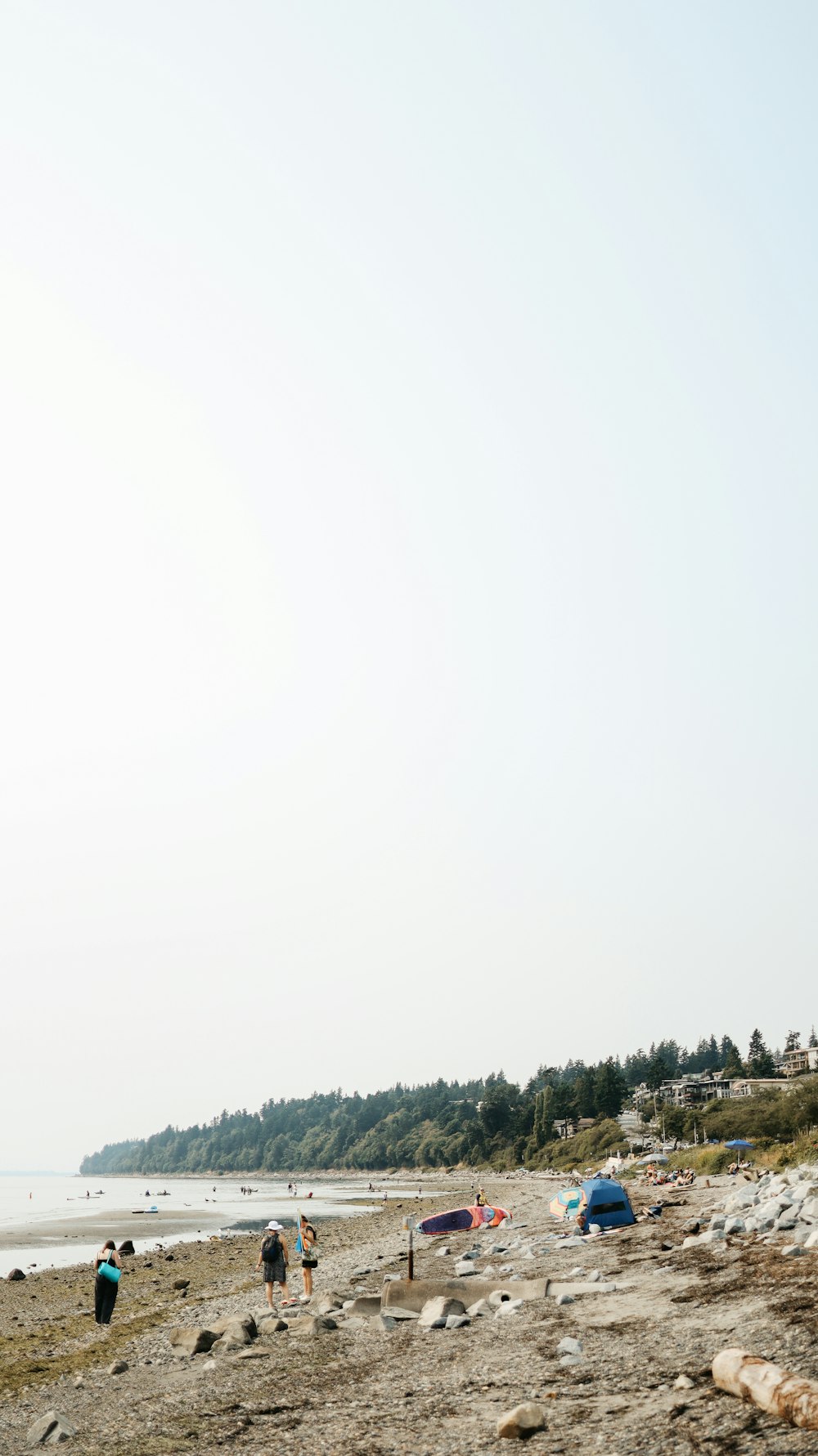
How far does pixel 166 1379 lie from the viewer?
18438mm

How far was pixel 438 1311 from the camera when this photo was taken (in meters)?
20.3

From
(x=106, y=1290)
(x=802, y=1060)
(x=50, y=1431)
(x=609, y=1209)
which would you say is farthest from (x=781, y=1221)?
(x=802, y=1060)

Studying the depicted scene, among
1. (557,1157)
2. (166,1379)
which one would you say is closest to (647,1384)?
(166,1379)

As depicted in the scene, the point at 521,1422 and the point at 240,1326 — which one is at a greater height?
the point at 521,1422

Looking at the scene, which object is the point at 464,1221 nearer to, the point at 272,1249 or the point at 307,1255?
the point at 307,1255

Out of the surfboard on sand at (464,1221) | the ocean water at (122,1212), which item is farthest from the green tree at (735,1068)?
the surfboard on sand at (464,1221)

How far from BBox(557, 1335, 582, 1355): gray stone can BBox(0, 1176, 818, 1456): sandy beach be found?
0.18 metres

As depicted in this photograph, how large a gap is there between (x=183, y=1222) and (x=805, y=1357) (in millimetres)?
88332

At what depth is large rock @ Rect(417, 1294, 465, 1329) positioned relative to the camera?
1984 centimetres

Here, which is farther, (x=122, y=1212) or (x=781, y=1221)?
(x=122, y=1212)

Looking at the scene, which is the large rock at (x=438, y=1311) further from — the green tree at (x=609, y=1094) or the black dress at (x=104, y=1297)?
the green tree at (x=609, y=1094)

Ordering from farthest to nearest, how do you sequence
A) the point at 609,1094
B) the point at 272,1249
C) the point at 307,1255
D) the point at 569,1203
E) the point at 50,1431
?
the point at 609,1094
the point at 569,1203
the point at 307,1255
the point at 272,1249
the point at 50,1431

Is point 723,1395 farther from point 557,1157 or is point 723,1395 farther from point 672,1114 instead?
point 557,1157

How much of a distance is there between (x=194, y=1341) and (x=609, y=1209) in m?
18.6
